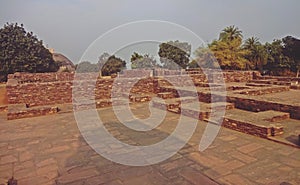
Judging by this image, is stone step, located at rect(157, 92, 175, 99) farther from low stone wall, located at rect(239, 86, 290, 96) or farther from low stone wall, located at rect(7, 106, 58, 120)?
low stone wall, located at rect(7, 106, 58, 120)

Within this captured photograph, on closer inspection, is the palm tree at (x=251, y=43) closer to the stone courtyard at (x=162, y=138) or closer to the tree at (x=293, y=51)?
the tree at (x=293, y=51)

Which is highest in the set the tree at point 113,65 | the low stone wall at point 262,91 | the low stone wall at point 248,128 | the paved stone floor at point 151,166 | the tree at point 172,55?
the tree at point 172,55

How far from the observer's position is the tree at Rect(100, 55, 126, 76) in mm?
28453

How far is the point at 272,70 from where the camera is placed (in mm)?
23984

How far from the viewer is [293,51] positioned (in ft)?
73.7

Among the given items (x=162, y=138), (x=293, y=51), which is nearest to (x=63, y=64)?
(x=293, y=51)

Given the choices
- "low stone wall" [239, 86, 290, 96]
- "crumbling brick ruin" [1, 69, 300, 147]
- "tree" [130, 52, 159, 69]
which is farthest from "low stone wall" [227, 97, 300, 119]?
"tree" [130, 52, 159, 69]

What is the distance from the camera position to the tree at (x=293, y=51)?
72.6ft

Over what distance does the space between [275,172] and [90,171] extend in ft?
7.55

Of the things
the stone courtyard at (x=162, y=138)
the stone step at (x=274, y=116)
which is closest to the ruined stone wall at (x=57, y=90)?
the stone courtyard at (x=162, y=138)

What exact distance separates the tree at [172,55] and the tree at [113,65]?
584cm

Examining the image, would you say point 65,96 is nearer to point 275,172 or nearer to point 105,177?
point 105,177

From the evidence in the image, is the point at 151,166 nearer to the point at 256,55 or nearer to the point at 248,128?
the point at 248,128

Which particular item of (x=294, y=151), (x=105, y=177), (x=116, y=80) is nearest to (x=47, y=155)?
(x=105, y=177)
